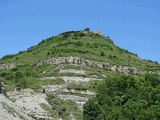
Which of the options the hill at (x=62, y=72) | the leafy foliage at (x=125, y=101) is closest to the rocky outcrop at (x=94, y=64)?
the hill at (x=62, y=72)

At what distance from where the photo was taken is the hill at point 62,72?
181 feet

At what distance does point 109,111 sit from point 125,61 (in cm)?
5151

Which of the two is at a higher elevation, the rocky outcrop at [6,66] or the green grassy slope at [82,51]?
the green grassy slope at [82,51]

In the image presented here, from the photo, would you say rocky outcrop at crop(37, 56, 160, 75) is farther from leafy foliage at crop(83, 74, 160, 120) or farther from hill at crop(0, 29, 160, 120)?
leafy foliage at crop(83, 74, 160, 120)

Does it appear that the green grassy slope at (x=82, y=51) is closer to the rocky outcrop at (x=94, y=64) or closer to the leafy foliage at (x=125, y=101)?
the rocky outcrop at (x=94, y=64)

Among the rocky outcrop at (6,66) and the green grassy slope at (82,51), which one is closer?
the green grassy slope at (82,51)

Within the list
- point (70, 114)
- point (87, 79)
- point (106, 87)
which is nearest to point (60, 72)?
point (87, 79)

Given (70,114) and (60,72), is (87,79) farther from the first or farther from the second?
(70,114)

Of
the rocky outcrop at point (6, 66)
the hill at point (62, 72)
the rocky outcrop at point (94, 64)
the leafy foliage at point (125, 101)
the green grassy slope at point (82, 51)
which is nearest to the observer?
the leafy foliage at point (125, 101)

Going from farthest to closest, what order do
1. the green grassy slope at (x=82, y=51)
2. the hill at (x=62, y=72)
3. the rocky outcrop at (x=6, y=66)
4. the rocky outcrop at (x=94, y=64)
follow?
the rocky outcrop at (x=6, y=66)
the green grassy slope at (x=82, y=51)
the rocky outcrop at (x=94, y=64)
the hill at (x=62, y=72)

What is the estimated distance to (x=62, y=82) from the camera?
77125mm

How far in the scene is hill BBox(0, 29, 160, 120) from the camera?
55.1m

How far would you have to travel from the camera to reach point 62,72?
8462 cm

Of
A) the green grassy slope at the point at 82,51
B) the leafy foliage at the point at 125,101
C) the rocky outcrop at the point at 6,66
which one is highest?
the green grassy slope at the point at 82,51
